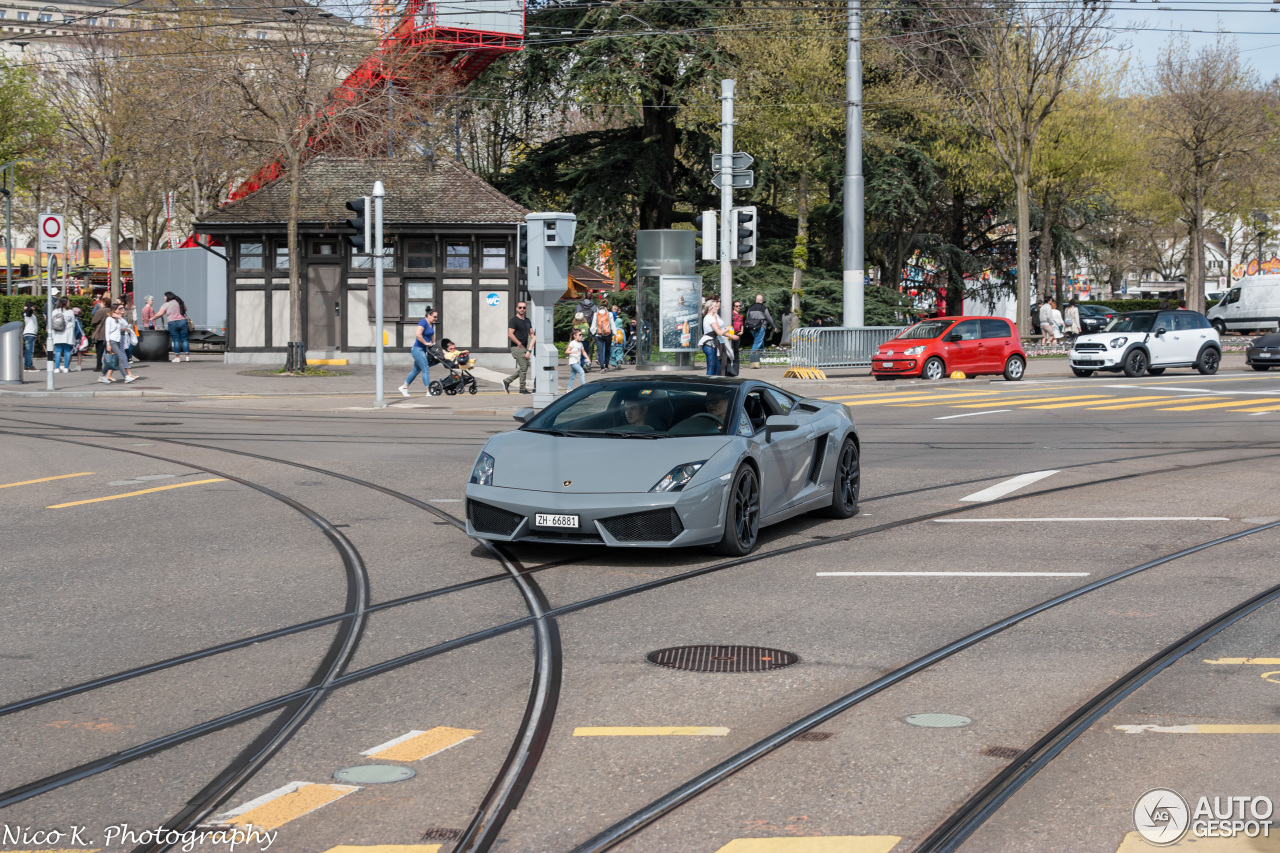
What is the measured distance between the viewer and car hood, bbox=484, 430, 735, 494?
29.3 feet

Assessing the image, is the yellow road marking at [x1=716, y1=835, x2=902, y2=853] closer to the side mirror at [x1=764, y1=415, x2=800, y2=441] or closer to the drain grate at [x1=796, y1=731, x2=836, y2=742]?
the drain grate at [x1=796, y1=731, x2=836, y2=742]

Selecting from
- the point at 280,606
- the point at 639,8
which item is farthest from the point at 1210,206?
the point at 280,606

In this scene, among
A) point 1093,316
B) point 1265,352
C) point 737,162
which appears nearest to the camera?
point 737,162

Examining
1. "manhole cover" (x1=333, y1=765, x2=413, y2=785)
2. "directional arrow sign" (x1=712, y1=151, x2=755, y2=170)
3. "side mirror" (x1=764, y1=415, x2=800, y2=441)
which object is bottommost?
"manhole cover" (x1=333, y1=765, x2=413, y2=785)

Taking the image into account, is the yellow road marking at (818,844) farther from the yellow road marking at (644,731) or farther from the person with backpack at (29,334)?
the person with backpack at (29,334)

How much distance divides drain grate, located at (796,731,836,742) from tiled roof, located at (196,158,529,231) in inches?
1181

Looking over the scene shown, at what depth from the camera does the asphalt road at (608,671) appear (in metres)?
4.41

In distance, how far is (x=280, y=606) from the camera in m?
7.71

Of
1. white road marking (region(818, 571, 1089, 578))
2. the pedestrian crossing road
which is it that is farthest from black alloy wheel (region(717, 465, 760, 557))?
the pedestrian crossing road

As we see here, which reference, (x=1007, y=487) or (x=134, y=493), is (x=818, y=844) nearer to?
(x=1007, y=487)

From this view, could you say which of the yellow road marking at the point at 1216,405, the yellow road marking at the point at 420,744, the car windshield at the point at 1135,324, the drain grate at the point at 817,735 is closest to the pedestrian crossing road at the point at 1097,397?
the yellow road marking at the point at 1216,405

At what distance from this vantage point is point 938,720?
546cm

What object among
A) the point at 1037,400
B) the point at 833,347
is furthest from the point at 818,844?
the point at 833,347

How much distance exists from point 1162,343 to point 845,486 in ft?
80.1
